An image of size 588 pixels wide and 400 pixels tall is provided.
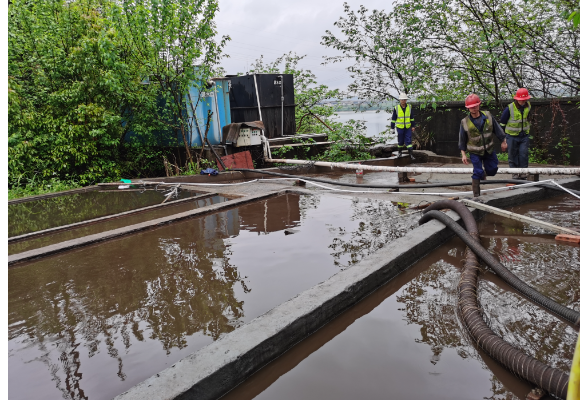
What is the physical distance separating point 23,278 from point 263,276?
259 centimetres

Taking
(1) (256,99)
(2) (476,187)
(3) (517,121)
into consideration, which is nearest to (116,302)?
(2) (476,187)

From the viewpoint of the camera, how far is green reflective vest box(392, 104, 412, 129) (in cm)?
1136

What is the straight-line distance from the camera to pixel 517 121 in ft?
27.3

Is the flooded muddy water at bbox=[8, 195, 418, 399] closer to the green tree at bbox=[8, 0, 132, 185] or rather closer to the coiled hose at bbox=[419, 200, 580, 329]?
the coiled hose at bbox=[419, 200, 580, 329]

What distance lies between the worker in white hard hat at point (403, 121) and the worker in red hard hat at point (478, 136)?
440cm

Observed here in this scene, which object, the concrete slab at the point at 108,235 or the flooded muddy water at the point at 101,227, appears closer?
the concrete slab at the point at 108,235

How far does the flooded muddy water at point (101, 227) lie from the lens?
19.4 feet

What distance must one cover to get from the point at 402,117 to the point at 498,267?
7.98m

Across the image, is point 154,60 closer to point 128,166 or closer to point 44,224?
point 128,166

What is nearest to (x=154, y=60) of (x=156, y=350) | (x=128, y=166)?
(x=128, y=166)

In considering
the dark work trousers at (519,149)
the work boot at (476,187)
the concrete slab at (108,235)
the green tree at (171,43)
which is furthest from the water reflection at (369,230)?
the green tree at (171,43)

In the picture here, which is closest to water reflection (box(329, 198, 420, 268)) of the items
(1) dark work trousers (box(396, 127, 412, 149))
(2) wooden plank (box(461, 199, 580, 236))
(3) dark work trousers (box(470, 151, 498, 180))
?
(2) wooden plank (box(461, 199, 580, 236))

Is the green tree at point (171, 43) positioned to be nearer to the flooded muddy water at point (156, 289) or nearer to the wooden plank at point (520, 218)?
the flooded muddy water at point (156, 289)

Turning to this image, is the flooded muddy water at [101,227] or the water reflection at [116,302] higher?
the flooded muddy water at [101,227]
